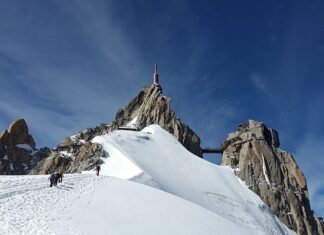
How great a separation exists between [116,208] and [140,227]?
4.06 metres

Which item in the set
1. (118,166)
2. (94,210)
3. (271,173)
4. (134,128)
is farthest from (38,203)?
(271,173)

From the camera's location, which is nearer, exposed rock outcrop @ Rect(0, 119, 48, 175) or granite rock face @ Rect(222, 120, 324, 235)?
granite rock face @ Rect(222, 120, 324, 235)

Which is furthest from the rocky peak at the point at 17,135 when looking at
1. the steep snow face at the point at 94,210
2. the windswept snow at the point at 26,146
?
the steep snow face at the point at 94,210

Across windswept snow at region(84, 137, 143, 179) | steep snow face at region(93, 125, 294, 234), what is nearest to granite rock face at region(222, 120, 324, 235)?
steep snow face at region(93, 125, 294, 234)

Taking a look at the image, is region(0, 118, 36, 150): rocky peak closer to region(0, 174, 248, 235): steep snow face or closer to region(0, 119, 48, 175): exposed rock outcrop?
region(0, 119, 48, 175): exposed rock outcrop

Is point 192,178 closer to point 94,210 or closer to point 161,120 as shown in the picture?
point 161,120

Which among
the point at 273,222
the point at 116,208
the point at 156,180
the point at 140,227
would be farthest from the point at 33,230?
the point at 273,222

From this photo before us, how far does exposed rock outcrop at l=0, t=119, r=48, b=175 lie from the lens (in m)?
131

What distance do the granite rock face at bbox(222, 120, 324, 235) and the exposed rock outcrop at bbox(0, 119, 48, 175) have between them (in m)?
63.5

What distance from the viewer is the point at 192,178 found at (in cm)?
6906

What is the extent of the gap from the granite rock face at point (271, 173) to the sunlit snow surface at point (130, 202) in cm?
1156

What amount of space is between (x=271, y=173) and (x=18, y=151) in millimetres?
83393

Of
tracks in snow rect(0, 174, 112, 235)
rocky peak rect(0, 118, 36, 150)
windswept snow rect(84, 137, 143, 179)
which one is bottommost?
tracks in snow rect(0, 174, 112, 235)

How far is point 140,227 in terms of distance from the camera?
2756cm
